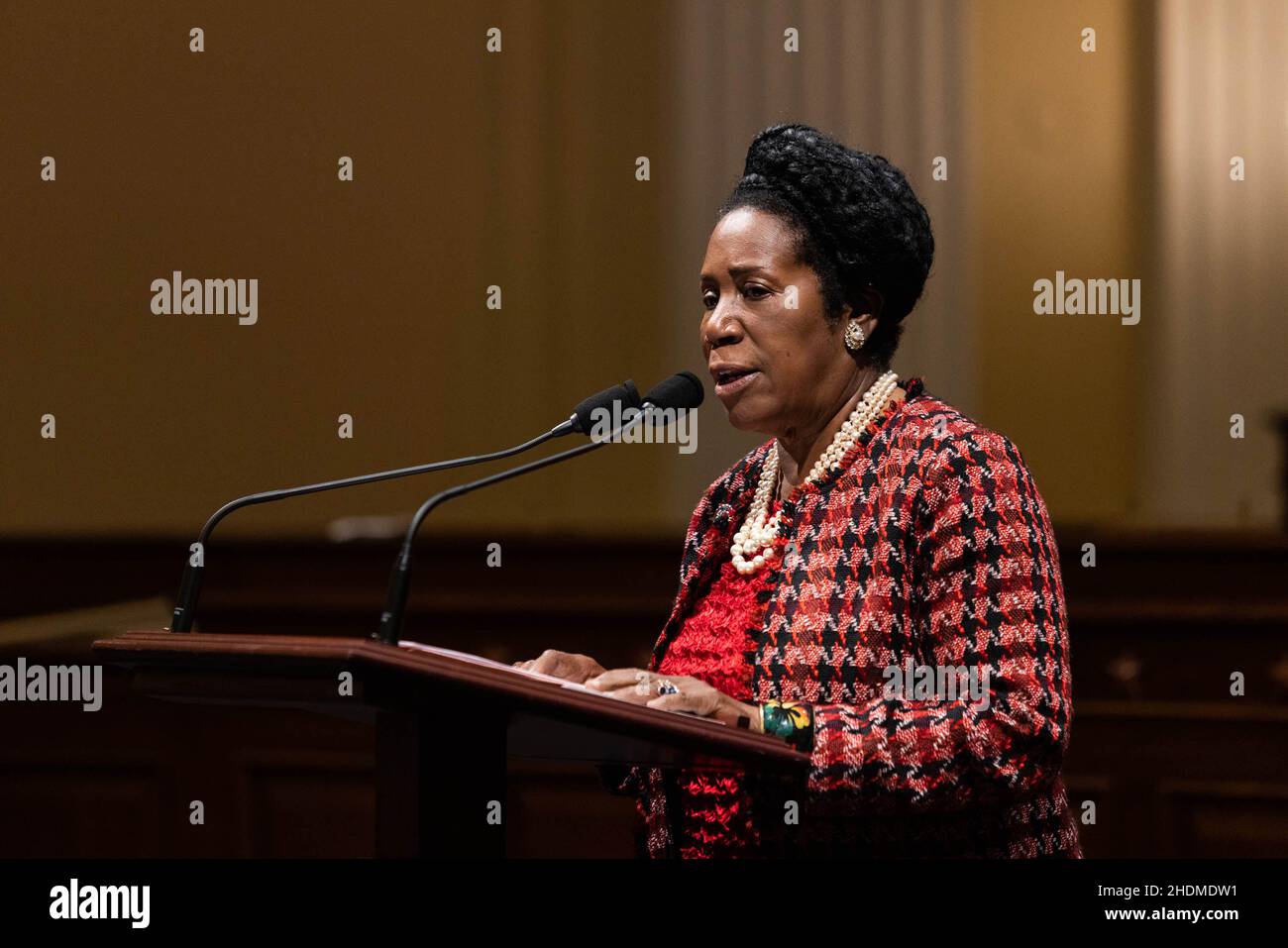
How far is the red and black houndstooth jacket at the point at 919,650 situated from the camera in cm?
150

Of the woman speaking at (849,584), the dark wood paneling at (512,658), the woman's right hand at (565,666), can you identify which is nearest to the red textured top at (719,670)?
the woman speaking at (849,584)

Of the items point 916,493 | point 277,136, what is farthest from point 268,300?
point 916,493

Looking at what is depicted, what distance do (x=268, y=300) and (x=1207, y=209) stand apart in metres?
2.35

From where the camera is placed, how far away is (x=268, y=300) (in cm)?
392

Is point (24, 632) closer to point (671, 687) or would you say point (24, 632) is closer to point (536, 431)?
point (536, 431)

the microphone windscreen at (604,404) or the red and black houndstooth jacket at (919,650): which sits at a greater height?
the microphone windscreen at (604,404)

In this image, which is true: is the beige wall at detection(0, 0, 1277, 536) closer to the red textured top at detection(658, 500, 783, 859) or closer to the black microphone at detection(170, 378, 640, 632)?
the red textured top at detection(658, 500, 783, 859)

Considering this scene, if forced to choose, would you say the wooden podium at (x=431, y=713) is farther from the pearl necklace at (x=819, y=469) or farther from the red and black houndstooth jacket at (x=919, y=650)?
the pearl necklace at (x=819, y=469)

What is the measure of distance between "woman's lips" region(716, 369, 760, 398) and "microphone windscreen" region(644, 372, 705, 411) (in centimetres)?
10

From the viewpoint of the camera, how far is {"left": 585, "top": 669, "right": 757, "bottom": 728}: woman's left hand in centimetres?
135

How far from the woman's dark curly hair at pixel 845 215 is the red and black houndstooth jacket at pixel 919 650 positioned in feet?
0.55

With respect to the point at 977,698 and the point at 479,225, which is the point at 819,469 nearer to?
the point at 977,698

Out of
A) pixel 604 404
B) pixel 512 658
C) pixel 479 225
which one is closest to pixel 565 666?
pixel 604 404

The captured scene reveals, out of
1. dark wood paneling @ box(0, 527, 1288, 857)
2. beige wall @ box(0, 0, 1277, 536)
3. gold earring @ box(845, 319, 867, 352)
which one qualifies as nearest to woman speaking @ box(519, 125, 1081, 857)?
gold earring @ box(845, 319, 867, 352)
